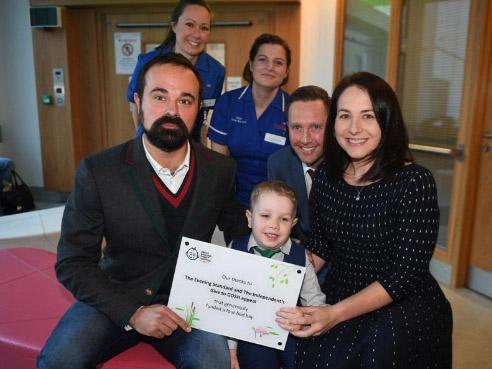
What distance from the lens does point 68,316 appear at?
62.9 inches

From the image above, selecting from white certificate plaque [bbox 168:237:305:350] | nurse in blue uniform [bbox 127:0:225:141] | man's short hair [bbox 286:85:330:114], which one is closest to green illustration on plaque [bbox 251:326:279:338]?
white certificate plaque [bbox 168:237:305:350]

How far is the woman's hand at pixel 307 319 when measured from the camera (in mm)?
1479

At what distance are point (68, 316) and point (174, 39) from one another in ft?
5.87

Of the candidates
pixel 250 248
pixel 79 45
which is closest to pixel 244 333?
pixel 250 248

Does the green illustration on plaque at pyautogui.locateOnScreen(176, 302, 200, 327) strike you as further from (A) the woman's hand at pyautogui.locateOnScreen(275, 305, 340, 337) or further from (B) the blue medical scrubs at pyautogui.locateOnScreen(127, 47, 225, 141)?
(B) the blue medical scrubs at pyautogui.locateOnScreen(127, 47, 225, 141)

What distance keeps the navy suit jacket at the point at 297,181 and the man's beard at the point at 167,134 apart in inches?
24.1

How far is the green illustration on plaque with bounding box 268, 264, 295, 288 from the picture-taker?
1.48 m

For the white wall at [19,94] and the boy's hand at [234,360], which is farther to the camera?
the white wall at [19,94]

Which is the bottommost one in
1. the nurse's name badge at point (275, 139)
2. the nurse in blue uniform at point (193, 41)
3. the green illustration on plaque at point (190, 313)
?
the green illustration on plaque at point (190, 313)

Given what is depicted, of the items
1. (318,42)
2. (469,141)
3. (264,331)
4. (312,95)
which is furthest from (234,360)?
(318,42)

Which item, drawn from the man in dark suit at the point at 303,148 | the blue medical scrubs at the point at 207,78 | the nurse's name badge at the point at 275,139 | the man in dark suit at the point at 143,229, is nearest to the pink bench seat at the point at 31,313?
the man in dark suit at the point at 143,229

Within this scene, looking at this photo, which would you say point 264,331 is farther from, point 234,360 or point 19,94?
point 19,94

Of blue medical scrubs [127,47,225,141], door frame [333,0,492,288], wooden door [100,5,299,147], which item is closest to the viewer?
blue medical scrubs [127,47,225,141]

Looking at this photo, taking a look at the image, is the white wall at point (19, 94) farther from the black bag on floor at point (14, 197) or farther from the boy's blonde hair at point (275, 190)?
the boy's blonde hair at point (275, 190)
